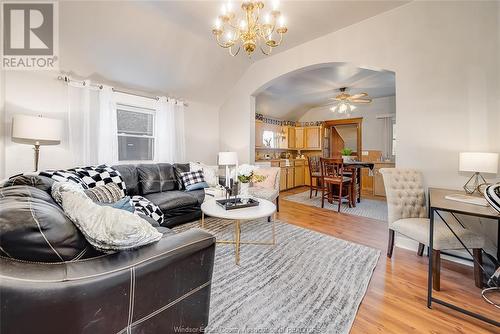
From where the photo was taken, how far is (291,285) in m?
1.74

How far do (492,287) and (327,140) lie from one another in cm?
559

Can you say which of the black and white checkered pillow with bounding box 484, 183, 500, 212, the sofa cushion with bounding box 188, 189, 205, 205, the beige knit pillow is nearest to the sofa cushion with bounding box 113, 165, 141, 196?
the beige knit pillow

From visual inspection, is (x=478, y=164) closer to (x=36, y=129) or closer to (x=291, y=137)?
(x=36, y=129)

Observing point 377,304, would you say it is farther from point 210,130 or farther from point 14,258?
point 210,130

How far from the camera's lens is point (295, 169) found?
6.42 meters

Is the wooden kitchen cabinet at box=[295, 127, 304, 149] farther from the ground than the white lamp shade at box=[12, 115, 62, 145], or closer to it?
farther from the ground

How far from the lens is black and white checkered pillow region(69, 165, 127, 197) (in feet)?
8.33

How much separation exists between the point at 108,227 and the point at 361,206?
4.49 metres

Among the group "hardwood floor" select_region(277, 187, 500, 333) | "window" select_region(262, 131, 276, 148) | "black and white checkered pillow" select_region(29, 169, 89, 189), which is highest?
"window" select_region(262, 131, 276, 148)

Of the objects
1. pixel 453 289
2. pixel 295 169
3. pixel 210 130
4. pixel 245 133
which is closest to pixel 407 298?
pixel 453 289

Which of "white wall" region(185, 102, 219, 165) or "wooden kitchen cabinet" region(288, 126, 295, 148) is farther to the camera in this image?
"wooden kitchen cabinet" region(288, 126, 295, 148)

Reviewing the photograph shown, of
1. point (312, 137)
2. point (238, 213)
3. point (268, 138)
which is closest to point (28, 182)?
point (238, 213)

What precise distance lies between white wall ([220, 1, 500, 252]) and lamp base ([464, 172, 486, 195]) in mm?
56

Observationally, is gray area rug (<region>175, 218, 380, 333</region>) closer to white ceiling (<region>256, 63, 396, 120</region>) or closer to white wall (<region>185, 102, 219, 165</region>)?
white wall (<region>185, 102, 219, 165</region>)
